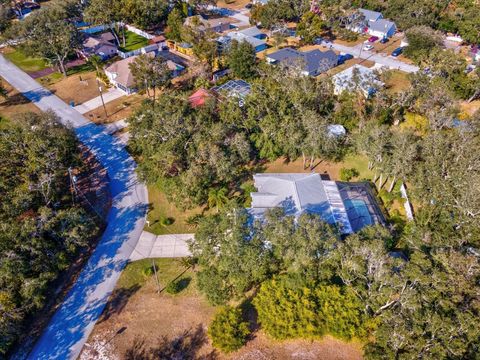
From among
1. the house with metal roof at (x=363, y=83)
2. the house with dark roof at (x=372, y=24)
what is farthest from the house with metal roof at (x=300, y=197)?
the house with dark roof at (x=372, y=24)

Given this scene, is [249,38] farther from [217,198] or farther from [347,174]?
[217,198]

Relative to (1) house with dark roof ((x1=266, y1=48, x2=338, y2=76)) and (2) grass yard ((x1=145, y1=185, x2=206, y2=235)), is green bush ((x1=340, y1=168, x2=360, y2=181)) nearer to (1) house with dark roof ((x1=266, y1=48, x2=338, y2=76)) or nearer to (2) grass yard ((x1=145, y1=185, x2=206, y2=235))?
(2) grass yard ((x1=145, y1=185, x2=206, y2=235))

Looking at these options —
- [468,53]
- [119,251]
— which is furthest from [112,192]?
[468,53]

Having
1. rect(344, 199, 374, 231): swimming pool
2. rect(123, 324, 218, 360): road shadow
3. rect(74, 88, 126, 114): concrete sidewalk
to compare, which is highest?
rect(74, 88, 126, 114): concrete sidewalk

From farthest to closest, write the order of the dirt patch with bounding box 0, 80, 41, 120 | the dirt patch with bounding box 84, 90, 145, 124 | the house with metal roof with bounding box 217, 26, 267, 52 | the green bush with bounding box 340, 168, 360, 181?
the house with metal roof with bounding box 217, 26, 267, 52
the dirt patch with bounding box 0, 80, 41, 120
the dirt patch with bounding box 84, 90, 145, 124
the green bush with bounding box 340, 168, 360, 181

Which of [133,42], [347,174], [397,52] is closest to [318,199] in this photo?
[347,174]

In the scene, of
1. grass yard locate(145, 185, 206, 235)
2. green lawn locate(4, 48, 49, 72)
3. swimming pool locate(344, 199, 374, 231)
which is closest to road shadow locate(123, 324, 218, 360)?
grass yard locate(145, 185, 206, 235)
